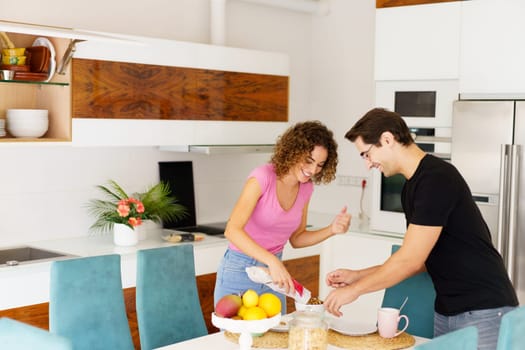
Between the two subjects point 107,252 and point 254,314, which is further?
point 107,252

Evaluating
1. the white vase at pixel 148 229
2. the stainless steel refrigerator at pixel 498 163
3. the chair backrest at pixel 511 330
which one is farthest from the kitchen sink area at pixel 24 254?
the chair backrest at pixel 511 330

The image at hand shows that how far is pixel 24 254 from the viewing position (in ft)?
13.7

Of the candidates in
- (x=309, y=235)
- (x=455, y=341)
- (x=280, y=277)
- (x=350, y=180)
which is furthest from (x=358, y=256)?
(x=455, y=341)

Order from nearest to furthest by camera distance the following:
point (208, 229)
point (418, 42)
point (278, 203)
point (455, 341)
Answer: point (455, 341), point (278, 203), point (418, 42), point (208, 229)

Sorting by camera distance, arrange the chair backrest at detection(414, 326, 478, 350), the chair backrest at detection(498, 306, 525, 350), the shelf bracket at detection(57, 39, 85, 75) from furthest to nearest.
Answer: the shelf bracket at detection(57, 39, 85, 75), the chair backrest at detection(498, 306, 525, 350), the chair backrest at detection(414, 326, 478, 350)

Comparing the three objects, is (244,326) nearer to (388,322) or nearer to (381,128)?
(388,322)

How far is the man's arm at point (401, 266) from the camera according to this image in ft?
8.29

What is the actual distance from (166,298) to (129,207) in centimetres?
125

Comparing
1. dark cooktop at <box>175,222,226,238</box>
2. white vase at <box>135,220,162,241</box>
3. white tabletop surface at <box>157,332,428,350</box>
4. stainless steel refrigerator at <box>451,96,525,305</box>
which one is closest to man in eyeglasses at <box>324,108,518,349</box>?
white tabletop surface at <box>157,332,428,350</box>

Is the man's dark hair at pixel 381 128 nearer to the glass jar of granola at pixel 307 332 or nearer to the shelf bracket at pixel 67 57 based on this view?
the glass jar of granola at pixel 307 332

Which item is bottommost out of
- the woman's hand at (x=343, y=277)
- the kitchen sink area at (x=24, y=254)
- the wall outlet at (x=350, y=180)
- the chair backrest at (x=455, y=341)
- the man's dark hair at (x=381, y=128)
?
the kitchen sink area at (x=24, y=254)

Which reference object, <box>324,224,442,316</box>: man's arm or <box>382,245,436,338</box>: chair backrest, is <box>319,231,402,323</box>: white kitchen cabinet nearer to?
<box>382,245,436,338</box>: chair backrest

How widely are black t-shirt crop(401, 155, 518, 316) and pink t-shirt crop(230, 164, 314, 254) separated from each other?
2.34ft

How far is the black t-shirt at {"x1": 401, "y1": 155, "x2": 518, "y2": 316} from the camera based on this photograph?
2.51 metres
